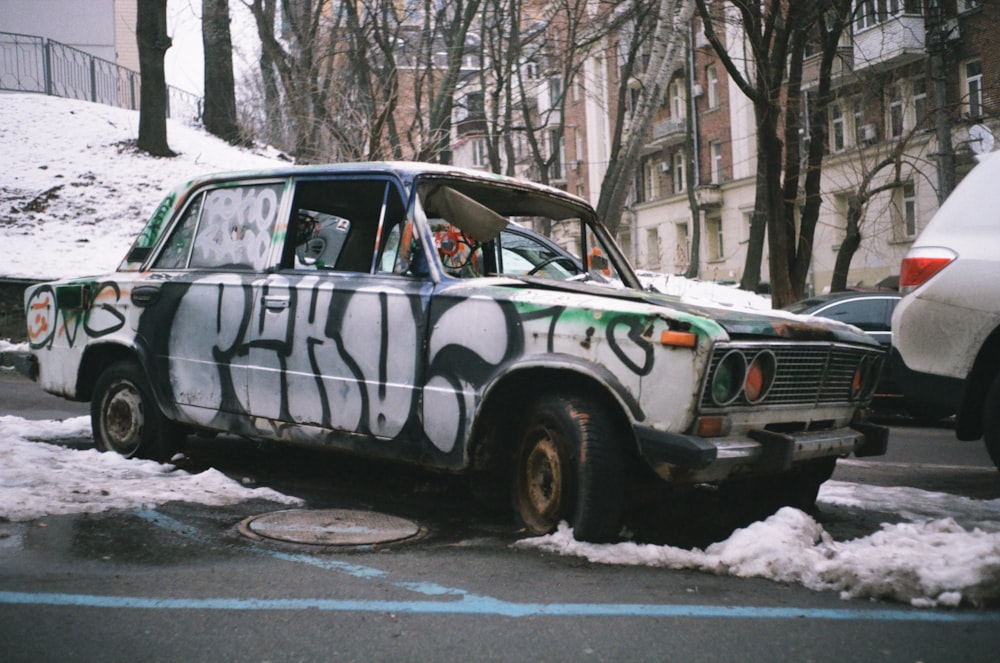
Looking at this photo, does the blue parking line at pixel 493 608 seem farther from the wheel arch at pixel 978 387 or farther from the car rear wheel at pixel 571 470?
the wheel arch at pixel 978 387

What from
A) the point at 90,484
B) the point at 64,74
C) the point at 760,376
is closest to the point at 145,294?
the point at 90,484

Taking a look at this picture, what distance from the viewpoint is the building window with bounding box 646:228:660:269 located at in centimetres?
5094

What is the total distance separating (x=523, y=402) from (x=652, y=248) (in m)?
47.5

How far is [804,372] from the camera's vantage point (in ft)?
15.5

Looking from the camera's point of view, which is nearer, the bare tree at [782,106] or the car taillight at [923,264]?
the car taillight at [923,264]

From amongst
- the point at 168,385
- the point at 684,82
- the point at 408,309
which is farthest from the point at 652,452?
the point at 684,82

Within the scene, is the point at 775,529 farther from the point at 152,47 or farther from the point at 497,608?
the point at 152,47

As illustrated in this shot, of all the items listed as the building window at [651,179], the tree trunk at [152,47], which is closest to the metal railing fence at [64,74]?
the tree trunk at [152,47]

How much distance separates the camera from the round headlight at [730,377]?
14.1ft

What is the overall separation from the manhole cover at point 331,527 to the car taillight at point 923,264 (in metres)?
3.39

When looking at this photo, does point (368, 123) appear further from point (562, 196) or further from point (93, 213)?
point (562, 196)

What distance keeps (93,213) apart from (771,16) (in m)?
12.8

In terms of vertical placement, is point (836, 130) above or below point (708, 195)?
above

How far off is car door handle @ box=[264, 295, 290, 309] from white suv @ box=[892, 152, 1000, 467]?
3691 millimetres
